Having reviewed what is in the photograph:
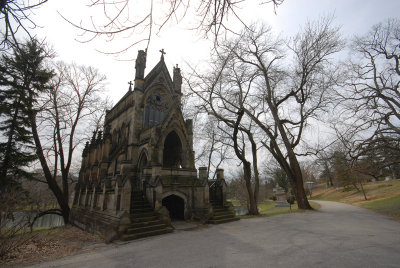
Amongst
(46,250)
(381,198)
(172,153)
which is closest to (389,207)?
(381,198)

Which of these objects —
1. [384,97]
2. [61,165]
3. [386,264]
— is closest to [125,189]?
[386,264]

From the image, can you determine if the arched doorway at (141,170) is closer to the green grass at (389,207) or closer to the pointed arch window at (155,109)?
the pointed arch window at (155,109)

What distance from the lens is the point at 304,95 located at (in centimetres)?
1734

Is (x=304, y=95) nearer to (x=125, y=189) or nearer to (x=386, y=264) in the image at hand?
(x=386, y=264)

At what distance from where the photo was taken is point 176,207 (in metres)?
13.6

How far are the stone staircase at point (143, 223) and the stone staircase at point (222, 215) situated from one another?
327cm

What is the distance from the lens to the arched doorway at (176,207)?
515 inches

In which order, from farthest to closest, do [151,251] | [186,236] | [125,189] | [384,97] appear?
[384,97] < [125,189] < [186,236] < [151,251]

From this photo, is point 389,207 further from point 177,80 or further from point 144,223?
point 177,80

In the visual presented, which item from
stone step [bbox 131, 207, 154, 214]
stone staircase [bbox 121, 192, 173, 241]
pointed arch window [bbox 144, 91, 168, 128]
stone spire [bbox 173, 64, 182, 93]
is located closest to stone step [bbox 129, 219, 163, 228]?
stone staircase [bbox 121, 192, 173, 241]

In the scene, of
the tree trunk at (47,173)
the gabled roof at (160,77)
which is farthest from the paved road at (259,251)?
the gabled roof at (160,77)

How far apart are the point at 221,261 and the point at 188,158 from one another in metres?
9.19

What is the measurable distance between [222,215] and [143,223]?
17.8 feet

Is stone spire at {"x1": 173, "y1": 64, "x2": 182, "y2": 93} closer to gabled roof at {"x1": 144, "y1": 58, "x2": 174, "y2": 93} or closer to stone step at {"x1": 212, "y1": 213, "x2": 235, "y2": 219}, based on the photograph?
gabled roof at {"x1": 144, "y1": 58, "x2": 174, "y2": 93}
